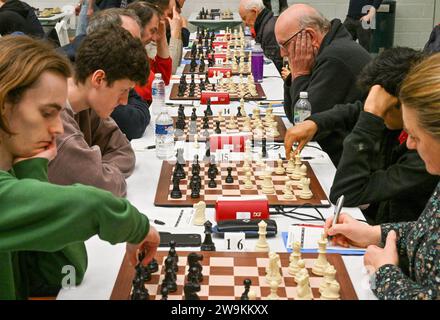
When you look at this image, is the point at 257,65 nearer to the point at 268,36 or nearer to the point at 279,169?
the point at 268,36

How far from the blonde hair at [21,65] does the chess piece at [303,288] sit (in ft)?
2.84

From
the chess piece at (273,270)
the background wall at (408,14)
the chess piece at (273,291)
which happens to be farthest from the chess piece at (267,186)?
the background wall at (408,14)

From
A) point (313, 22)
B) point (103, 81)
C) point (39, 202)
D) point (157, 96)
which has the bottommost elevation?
point (157, 96)

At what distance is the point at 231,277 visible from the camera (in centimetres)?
199

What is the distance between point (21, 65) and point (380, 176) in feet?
5.00

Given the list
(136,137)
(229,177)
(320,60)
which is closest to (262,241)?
(229,177)

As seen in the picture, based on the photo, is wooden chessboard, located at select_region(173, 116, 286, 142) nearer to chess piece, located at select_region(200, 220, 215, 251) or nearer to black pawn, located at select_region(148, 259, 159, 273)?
chess piece, located at select_region(200, 220, 215, 251)

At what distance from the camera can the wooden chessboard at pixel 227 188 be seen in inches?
103

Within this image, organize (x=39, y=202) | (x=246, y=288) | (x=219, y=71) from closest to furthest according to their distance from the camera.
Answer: (x=39, y=202)
(x=246, y=288)
(x=219, y=71)

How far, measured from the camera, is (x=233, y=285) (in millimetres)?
1940

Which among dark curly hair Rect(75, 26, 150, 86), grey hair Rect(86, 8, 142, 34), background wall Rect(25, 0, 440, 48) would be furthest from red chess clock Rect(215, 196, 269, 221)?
background wall Rect(25, 0, 440, 48)

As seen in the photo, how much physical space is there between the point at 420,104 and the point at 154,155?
5.53ft

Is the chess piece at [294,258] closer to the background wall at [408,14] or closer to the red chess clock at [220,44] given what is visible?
the red chess clock at [220,44]

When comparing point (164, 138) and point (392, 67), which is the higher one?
point (392, 67)
